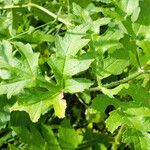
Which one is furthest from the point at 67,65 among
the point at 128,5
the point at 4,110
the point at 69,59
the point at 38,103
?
the point at 4,110

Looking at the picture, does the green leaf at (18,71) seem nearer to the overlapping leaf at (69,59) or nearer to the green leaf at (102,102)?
the overlapping leaf at (69,59)

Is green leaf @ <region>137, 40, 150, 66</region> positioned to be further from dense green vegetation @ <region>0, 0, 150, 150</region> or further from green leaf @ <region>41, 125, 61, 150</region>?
green leaf @ <region>41, 125, 61, 150</region>

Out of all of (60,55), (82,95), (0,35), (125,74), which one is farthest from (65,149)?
(60,55)

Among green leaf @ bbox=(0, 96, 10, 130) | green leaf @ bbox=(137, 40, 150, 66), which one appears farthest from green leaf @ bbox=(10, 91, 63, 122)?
green leaf @ bbox=(0, 96, 10, 130)

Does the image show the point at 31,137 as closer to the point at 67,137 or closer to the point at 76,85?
the point at 67,137

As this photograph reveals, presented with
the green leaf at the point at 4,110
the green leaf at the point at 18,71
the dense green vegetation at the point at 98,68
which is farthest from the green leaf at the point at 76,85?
the green leaf at the point at 4,110
